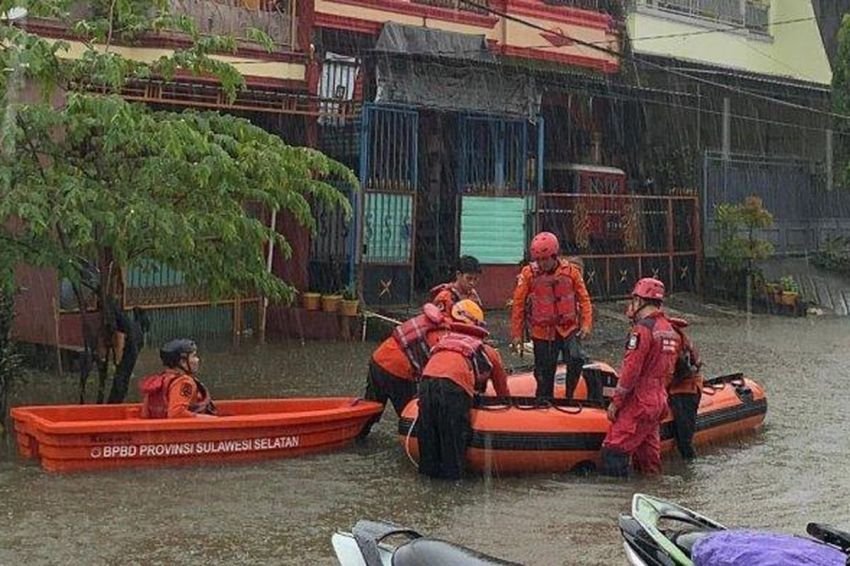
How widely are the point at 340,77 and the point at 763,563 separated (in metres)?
15.1

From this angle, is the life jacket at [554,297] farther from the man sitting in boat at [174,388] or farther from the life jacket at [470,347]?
the man sitting in boat at [174,388]

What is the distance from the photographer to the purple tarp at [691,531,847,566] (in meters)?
3.96

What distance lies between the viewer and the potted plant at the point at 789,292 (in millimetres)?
22625

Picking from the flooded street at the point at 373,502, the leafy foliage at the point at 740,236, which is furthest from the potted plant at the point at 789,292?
the flooded street at the point at 373,502

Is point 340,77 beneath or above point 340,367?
above

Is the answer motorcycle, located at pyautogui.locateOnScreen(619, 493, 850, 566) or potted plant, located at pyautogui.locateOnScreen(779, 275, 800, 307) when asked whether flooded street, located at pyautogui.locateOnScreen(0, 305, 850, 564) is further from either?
potted plant, located at pyautogui.locateOnScreen(779, 275, 800, 307)

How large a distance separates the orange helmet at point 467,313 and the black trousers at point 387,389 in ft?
3.03

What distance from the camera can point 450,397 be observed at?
30.0ft

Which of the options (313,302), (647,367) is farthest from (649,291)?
(313,302)

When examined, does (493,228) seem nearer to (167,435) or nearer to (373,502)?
(167,435)

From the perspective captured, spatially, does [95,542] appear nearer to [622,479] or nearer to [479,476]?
[479,476]

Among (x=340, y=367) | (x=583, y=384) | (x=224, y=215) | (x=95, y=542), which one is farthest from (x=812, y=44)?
(x=95, y=542)

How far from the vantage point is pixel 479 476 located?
31.3ft

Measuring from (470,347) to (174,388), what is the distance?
7.46 feet
